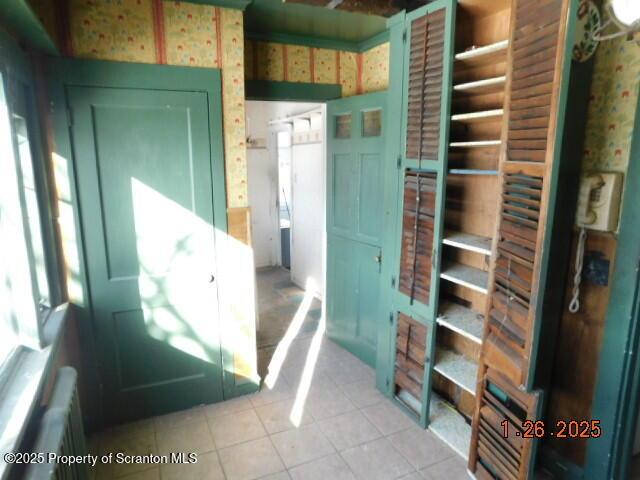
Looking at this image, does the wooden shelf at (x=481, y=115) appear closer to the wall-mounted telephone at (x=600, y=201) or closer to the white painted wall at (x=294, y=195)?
the wall-mounted telephone at (x=600, y=201)

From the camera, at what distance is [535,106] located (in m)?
1.65

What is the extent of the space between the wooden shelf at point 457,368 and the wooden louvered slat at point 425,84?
1.25 metres

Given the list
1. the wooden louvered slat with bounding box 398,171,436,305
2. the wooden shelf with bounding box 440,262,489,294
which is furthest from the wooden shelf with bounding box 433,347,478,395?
the wooden shelf with bounding box 440,262,489,294

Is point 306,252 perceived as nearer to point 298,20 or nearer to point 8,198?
point 298,20

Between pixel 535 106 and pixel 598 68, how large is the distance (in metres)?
0.43

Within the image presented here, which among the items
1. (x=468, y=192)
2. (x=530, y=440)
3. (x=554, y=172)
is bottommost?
(x=530, y=440)

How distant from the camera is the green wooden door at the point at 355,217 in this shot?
3.14 m

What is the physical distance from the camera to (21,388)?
1.52 meters

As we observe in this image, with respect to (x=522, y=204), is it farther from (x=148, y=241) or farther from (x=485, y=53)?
(x=148, y=241)

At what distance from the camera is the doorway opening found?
4.27 m

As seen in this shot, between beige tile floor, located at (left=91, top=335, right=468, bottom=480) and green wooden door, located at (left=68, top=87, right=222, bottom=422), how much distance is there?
0.23m

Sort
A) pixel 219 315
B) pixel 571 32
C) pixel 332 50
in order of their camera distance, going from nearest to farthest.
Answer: pixel 571 32, pixel 219 315, pixel 332 50

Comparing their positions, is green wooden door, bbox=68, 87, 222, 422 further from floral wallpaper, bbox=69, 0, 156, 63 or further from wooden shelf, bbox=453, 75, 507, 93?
wooden shelf, bbox=453, 75, 507, 93

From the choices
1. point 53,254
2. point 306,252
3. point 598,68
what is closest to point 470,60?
point 598,68
